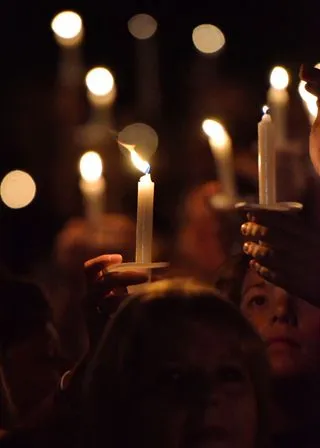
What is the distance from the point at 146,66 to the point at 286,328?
12.0ft

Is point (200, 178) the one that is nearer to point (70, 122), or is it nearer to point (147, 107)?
point (70, 122)

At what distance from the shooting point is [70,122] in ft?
17.4

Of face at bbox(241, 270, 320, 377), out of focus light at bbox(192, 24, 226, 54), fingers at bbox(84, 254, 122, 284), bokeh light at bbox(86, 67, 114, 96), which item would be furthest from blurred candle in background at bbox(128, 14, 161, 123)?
fingers at bbox(84, 254, 122, 284)

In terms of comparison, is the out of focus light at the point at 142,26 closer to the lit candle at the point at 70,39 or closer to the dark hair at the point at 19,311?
the lit candle at the point at 70,39

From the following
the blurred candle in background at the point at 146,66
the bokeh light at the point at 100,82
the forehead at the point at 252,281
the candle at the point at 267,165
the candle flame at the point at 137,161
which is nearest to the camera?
the candle at the point at 267,165

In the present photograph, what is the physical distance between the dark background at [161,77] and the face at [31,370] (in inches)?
72.0

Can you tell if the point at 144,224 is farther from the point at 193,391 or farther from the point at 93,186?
the point at 93,186

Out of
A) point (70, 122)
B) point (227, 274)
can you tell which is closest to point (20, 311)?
point (227, 274)

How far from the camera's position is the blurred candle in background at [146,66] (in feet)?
19.5

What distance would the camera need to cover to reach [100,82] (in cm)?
457

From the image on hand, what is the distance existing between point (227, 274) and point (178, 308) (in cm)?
66

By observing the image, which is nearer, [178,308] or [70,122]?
[178,308]

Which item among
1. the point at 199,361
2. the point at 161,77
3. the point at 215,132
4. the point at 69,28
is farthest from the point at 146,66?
the point at 199,361

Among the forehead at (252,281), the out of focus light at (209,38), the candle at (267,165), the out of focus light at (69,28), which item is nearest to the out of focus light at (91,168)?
the forehead at (252,281)
